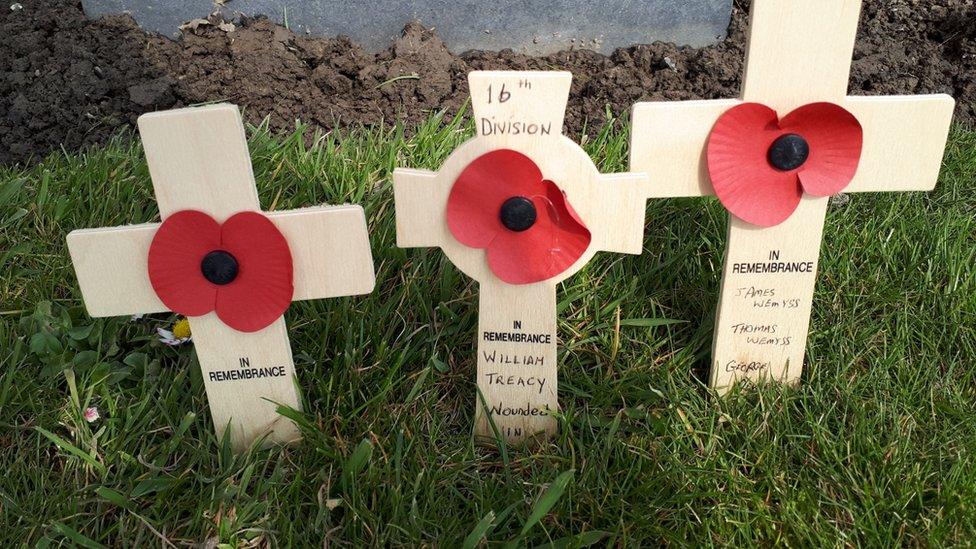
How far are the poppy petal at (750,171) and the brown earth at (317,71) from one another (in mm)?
1105

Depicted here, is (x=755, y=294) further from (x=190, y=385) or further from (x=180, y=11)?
(x=180, y=11)

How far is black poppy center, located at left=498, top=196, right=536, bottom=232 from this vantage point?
1.50 meters

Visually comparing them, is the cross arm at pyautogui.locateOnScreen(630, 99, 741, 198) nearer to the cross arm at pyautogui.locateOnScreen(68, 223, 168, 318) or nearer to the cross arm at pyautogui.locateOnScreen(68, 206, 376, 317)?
the cross arm at pyautogui.locateOnScreen(68, 206, 376, 317)

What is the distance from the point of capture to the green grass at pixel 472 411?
1.58 meters

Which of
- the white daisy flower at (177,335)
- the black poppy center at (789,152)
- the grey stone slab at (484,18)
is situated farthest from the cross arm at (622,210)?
the grey stone slab at (484,18)

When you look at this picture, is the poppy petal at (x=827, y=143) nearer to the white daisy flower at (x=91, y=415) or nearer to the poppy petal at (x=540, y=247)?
the poppy petal at (x=540, y=247)

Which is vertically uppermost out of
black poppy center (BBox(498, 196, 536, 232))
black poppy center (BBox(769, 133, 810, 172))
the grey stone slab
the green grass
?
the grey stone slab

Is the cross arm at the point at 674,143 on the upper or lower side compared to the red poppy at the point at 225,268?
upper

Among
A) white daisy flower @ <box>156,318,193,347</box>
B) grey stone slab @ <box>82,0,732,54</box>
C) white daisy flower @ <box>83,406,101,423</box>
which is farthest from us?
grey stone slab @ <box>82,0,732,54</box>

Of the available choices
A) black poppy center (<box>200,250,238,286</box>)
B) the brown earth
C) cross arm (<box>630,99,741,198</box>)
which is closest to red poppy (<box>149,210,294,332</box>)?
black poppy center (<box>200,250,238,286</box>)

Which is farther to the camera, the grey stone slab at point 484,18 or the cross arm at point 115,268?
the grey stone slab at point 484,18

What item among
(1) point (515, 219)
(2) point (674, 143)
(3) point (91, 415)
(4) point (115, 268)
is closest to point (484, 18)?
(2) point (674, 143)

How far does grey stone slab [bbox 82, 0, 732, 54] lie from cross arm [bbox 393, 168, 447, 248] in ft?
5.25

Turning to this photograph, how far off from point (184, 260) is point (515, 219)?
64 centimetres
